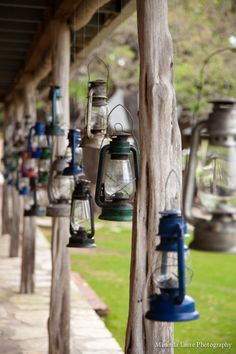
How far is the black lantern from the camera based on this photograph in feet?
10.2

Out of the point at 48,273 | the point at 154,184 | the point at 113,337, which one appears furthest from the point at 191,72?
the point at 154,184

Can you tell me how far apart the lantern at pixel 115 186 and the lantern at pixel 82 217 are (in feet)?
1.76

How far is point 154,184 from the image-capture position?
9.67ft

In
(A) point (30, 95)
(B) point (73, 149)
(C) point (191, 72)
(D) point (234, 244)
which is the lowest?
(D) point (234, 244)

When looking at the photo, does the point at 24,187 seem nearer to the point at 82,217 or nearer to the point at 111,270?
the point at 111,270

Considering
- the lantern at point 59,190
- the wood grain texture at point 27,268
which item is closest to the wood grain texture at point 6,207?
the wood grain texture at point 27,268

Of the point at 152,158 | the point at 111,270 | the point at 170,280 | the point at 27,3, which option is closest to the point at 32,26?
the point at 27,3

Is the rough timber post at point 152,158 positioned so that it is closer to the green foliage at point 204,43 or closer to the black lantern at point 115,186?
the black lantern at point 115,186

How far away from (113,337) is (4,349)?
3.24 ft

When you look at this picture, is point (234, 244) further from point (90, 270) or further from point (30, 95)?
point (90, 270)

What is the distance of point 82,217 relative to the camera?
3.83 meters

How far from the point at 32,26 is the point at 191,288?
3681 mm

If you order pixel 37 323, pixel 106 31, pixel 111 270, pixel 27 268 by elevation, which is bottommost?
pixel 111 270

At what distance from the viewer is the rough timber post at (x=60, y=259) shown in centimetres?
497
